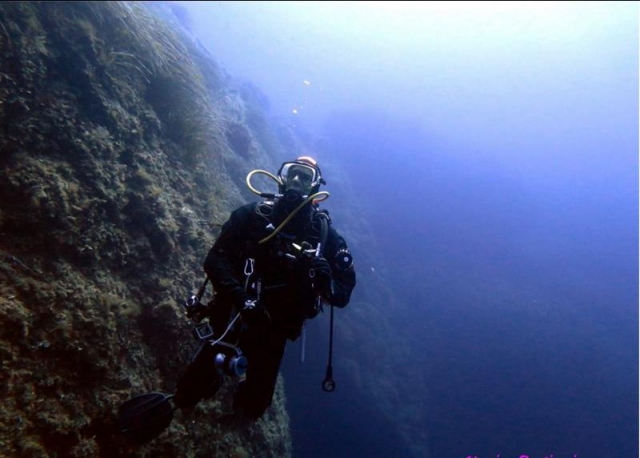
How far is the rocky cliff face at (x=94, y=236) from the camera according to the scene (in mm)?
2824

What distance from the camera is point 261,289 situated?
3.03m

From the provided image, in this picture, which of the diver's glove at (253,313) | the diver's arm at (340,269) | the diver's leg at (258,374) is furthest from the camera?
the diver's arm at (340,269)

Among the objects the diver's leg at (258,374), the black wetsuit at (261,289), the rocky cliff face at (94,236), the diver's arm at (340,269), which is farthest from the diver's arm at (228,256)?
the rocky cliff face at (94,236)

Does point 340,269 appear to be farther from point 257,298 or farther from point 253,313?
point 253,313

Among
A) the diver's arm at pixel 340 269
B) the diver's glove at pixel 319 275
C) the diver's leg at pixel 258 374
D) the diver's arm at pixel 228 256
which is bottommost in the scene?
the diver's leg at pixel 258 374

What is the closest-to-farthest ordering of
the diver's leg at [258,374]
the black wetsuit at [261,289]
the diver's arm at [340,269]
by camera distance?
1. the black wetsuit at [261,289]
2. the diver's leg at [258,374]
3. the diver's arm at [340,269]

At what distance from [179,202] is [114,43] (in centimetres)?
323

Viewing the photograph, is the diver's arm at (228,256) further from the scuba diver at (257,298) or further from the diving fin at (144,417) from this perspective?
the diving fin at (144,417)

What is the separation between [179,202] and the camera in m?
5.50

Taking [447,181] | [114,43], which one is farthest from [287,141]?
[447,181]

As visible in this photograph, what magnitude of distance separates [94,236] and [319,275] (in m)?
2.88

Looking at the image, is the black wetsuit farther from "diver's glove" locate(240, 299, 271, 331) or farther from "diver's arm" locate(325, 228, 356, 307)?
"diver's glove" locate(240, 299, 271, 331)

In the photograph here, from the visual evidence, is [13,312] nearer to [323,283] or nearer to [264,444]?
[323,283]

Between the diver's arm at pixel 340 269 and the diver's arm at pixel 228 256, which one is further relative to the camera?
the diver's arm at pixel 340 269
